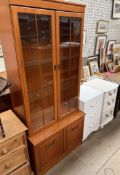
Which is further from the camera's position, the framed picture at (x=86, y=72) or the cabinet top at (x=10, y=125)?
the framed picture at (x=86, y=72)

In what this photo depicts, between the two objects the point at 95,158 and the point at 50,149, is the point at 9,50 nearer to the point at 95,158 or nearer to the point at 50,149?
the point at 50,149

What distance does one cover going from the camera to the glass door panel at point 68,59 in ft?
4.75

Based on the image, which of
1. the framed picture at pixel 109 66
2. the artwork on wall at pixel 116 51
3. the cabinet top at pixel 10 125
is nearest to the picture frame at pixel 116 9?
the artwork on wall at pixel 116 51

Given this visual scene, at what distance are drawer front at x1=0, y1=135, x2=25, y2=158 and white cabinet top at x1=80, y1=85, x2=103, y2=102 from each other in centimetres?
95

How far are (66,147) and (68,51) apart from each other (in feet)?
4.26

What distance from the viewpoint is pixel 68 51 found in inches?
63.9

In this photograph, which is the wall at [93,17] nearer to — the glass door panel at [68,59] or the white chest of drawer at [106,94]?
the white chest of drawer at [106,94]

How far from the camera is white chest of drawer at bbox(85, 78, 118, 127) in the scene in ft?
7.37

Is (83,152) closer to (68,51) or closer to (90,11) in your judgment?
(68,51)

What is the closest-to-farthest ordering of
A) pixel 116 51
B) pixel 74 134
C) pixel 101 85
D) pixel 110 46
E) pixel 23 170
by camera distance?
pixel 23 170
pixel 74 134
pixel 101 85
pixel 110 46
pixel 116 51

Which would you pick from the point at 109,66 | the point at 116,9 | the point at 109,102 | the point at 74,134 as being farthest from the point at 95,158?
the point at 116,9

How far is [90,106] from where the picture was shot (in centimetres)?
200

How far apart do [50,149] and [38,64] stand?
3.40ft

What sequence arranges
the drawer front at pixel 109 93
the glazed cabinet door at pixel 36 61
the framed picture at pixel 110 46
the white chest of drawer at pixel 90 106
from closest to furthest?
the glazed cabinet door at pixel 36 61 → the white chest of drawer at pixel 90 106 → the drawer front at pixel 109 93 → the framed picture at pixel 110 46
